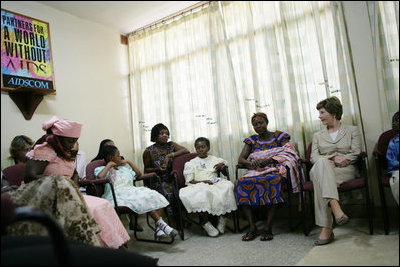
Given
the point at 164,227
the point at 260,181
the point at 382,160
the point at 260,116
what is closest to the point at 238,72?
the point at 260,116

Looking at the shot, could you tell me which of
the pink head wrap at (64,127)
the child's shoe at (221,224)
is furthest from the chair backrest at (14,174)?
the child's shoe at (221,224)

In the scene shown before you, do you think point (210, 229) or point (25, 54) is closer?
point (210, 229)

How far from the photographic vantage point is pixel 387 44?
4.61 feet

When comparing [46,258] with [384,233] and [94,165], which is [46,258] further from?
[94,165]

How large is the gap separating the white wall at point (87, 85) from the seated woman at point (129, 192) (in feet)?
2.76

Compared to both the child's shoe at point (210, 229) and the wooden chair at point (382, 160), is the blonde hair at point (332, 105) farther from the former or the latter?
the child's shoe at point (210, 229)

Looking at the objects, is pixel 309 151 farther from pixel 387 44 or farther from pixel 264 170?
pixel 387 44

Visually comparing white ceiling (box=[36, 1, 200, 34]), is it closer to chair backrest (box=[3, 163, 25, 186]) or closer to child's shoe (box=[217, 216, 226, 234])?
chair backrest (box=[3, 163, 25, 186])

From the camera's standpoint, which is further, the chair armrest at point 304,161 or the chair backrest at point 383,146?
the chair armrest at point 304,161

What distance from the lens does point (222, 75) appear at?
3.40m

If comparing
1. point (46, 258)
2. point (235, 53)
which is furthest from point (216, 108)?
point (46, 258)

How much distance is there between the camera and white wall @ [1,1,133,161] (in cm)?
308

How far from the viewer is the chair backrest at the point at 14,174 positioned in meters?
2.52

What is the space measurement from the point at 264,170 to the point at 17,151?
7.06 feet
